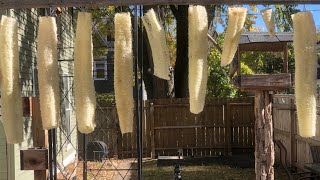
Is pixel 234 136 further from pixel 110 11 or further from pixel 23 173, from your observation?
pixel 23 173

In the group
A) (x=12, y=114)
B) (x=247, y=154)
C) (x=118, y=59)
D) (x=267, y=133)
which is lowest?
(x=247, y=154)

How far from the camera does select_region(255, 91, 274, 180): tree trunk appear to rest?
5.88 meters

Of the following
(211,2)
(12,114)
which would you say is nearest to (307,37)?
(211,2)

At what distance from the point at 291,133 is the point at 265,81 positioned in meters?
5.64

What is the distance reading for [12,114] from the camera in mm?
2266

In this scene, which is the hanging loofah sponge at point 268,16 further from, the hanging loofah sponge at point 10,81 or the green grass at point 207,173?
the green grass at point 207,173

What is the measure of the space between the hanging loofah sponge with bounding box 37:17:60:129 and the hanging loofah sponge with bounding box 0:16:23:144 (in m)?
0.16

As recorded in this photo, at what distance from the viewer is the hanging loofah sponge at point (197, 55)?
86.8 inches

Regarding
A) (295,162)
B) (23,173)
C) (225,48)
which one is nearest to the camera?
(225,48)

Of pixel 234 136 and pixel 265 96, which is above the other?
pixel 265 96

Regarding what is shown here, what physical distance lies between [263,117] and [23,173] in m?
4.39

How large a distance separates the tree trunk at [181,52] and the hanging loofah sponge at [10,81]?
468 inches

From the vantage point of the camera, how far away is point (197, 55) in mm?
2246

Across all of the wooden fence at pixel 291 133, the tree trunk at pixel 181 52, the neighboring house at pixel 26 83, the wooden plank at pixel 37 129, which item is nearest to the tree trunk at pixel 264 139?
the neighboring house at pixel 26 83
